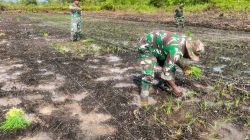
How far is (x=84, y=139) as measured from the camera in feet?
15.1

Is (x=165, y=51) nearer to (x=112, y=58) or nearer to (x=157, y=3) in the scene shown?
(x=112, y=58)

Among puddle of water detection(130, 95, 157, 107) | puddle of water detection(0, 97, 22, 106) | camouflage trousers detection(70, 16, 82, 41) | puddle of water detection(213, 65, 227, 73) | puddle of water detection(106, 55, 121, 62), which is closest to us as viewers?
puddle of water detection(130, 95, 157, 107)

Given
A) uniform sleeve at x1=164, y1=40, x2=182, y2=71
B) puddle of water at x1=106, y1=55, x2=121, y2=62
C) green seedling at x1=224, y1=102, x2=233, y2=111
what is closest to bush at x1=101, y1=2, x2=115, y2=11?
puddle of water at x1=106, y1=55, x2=121, y2=62

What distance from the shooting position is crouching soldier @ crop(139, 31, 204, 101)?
5.17 m

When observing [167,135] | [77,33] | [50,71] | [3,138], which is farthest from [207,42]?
[3,138]

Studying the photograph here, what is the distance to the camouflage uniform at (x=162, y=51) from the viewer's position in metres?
5.18

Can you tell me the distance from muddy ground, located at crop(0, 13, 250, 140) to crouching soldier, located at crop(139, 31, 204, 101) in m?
0.56

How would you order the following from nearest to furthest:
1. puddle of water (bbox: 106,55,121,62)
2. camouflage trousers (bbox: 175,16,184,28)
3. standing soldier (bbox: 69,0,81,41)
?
puddle of water (bbox: 106,55,121,62) < standing soldier (bbox: 69,0,81,41) < camouflage trousers (bbox: 175,16,184,28)

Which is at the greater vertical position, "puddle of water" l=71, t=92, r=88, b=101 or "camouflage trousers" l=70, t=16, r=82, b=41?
"camouflage trousers" l=70, t=16, r=82, b=41

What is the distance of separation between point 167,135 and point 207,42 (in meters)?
8.70

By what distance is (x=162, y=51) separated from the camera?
5.48m

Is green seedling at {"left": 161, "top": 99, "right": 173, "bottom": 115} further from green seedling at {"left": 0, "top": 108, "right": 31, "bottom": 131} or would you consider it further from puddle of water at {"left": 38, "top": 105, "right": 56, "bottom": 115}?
green seedling at {"left": 0, "top": 108, "right": 31, "bottom": 131}

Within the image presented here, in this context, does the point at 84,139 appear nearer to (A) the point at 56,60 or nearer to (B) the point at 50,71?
(B) the point at 50,71

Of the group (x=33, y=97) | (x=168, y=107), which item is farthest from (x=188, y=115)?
(x=33, y=97)
